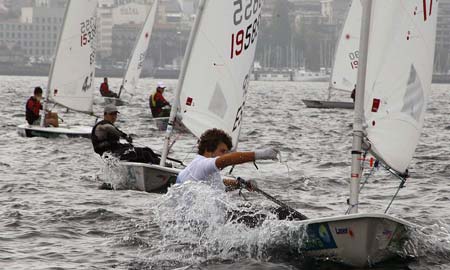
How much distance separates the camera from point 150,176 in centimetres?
1512

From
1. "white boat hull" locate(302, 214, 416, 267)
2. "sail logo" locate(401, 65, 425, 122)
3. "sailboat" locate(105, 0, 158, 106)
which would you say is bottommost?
"sailboat" locate(105, 0, 158, 106)

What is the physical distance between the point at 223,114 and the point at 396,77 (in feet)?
16.5

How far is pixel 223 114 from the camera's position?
50.2 ft

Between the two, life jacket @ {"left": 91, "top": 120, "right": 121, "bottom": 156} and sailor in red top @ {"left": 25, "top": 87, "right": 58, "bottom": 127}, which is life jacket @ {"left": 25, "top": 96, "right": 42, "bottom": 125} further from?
life jacket @ {"left": 91, "top": 120, "right": 121, "bottom": 156}

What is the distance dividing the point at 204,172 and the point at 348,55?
98.7 feet

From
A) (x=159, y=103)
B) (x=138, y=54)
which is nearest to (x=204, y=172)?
(x=159, y=103)

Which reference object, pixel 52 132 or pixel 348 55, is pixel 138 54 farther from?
pixel 52 132

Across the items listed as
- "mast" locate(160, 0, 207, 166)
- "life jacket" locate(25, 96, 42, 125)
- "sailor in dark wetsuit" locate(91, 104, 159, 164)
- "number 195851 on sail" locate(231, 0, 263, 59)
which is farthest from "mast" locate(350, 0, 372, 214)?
"life jacket" locate(25, 96, 42, 125)

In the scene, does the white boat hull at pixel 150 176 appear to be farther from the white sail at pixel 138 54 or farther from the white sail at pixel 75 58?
the white sail at pixel 138 54

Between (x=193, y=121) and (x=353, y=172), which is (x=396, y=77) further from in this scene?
(x=193, y=121)

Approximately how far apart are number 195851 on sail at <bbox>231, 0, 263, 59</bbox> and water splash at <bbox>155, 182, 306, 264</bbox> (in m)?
4.39

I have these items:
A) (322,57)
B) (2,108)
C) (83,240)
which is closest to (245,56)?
(83,240)

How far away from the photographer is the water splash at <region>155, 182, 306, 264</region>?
34.9 feet

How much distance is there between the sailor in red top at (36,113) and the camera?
23.8m
